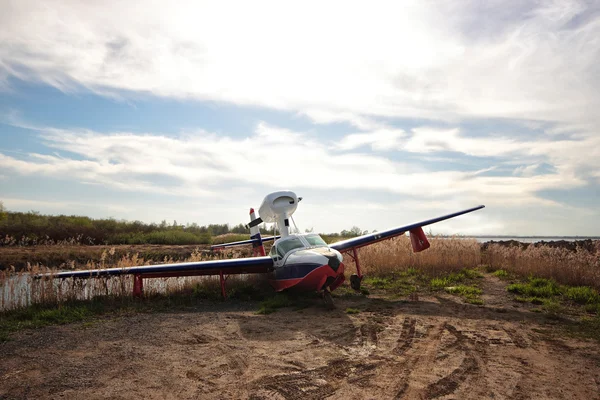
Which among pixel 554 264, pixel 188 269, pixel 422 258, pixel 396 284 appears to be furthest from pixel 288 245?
pixel 554 264

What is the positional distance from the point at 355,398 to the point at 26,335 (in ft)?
25.8

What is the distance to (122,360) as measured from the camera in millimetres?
6781

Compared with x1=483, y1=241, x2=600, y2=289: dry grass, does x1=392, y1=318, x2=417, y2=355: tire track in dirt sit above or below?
below

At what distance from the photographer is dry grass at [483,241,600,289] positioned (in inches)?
526

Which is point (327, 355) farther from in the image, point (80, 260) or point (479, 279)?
point (80, 260)

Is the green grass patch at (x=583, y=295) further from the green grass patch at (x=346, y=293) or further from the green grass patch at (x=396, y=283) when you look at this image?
the green grass patch at (x=346, y=293)

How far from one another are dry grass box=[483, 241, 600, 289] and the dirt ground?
5018 millimetres

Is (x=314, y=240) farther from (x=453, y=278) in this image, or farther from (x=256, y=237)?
(x=453, y=278)

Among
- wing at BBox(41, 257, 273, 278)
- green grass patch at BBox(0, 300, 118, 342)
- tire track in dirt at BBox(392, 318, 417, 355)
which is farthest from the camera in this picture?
wing at BBox(41, 257, 273, 278)

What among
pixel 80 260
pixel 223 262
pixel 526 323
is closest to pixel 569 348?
pixel 526 323

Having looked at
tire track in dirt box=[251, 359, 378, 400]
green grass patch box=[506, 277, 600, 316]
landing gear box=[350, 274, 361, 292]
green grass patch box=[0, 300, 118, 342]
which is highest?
green grass patch box=[0, 300, 118, 342]

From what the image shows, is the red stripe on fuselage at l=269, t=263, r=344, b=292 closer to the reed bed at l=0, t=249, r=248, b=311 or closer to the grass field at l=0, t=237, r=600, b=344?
the grass field at l=0, t=237, r=600, b=344

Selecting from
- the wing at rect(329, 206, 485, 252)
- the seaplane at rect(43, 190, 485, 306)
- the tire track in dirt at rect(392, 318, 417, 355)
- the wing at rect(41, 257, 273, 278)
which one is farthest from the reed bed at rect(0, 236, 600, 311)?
the tire track in dirt at rect(392, 318, 417, 355)

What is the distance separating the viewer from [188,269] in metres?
12.8
